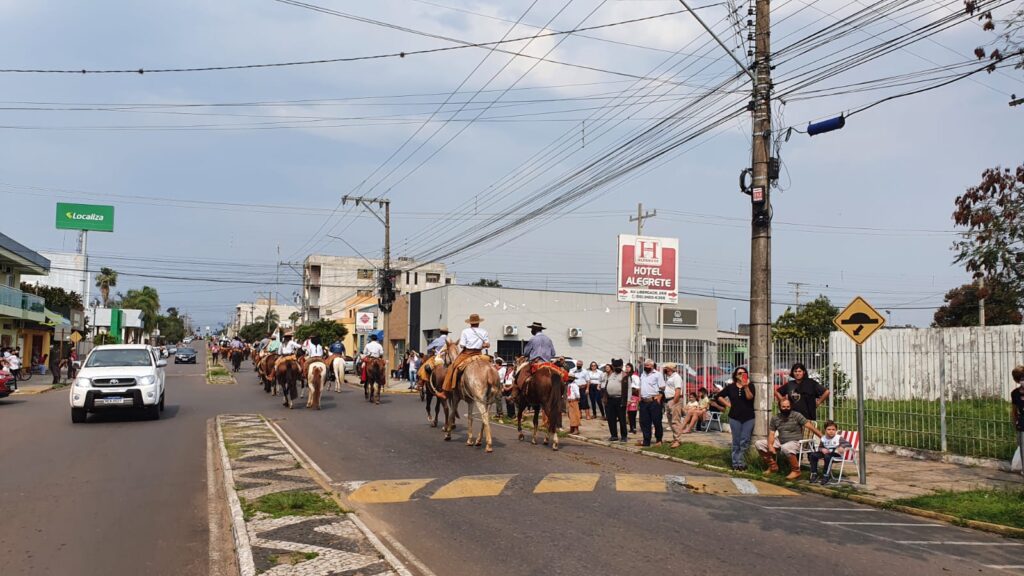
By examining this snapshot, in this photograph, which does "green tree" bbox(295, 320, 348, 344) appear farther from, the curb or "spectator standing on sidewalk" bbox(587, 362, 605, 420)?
the curb

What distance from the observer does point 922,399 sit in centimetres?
1490

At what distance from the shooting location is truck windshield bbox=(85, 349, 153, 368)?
59.1ft

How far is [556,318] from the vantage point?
45938mm

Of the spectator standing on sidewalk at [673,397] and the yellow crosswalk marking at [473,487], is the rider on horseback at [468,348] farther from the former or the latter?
the spectator standing on sidewalk at [673,397]

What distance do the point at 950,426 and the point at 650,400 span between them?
5.39m

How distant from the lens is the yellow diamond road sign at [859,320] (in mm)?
11555

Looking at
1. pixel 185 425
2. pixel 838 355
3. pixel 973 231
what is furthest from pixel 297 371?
pixel 973 231

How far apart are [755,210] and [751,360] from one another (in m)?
2.63

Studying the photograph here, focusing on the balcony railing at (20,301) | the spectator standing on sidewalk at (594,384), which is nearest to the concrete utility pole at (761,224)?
the spectator standing on sidewalk at (594,384)

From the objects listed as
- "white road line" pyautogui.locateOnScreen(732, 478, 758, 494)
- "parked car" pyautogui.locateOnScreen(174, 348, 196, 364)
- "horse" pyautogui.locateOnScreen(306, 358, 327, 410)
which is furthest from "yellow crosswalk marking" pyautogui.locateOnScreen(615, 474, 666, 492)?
"parked car" pyautogui.locateOnScreen(174, 348, 196, 364)

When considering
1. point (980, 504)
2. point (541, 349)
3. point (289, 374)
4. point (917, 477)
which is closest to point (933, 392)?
point (917, 477)

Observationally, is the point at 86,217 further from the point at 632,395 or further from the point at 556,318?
the point at 632,395

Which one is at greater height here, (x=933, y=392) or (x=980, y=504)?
(x=933, y=392)

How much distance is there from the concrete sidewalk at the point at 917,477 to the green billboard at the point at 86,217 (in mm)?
52136
